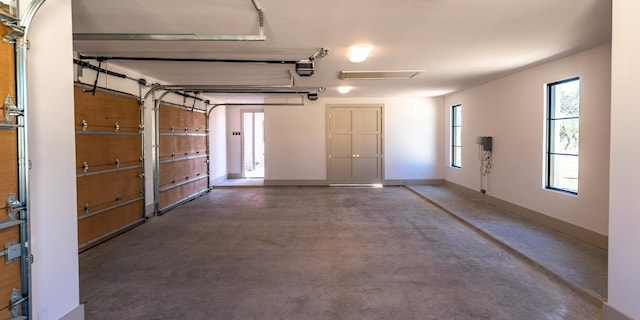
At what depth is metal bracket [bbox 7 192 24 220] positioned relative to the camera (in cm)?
195

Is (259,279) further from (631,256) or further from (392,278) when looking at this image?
(631,256)

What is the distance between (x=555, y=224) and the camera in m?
4.90

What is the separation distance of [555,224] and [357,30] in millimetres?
3906

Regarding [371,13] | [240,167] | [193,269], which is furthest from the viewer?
[240,167]

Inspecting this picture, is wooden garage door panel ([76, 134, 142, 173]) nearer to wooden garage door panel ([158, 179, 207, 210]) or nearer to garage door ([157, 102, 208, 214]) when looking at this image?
garage door ([157, 102, 208, 214])

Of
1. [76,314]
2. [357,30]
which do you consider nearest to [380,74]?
[357,30]

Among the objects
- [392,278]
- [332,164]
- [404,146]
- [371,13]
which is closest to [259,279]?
[392,278]

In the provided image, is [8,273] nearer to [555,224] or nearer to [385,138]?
[555,224]

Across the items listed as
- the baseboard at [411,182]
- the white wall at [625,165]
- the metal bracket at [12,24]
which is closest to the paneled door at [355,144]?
the baseboard at [411,182]

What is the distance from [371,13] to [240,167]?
894 centimetres

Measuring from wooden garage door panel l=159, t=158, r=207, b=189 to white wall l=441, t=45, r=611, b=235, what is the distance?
6.20 metres

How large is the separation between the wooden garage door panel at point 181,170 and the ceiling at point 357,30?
73.5 inches

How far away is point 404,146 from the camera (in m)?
9.71

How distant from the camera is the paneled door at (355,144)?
9.68 m
